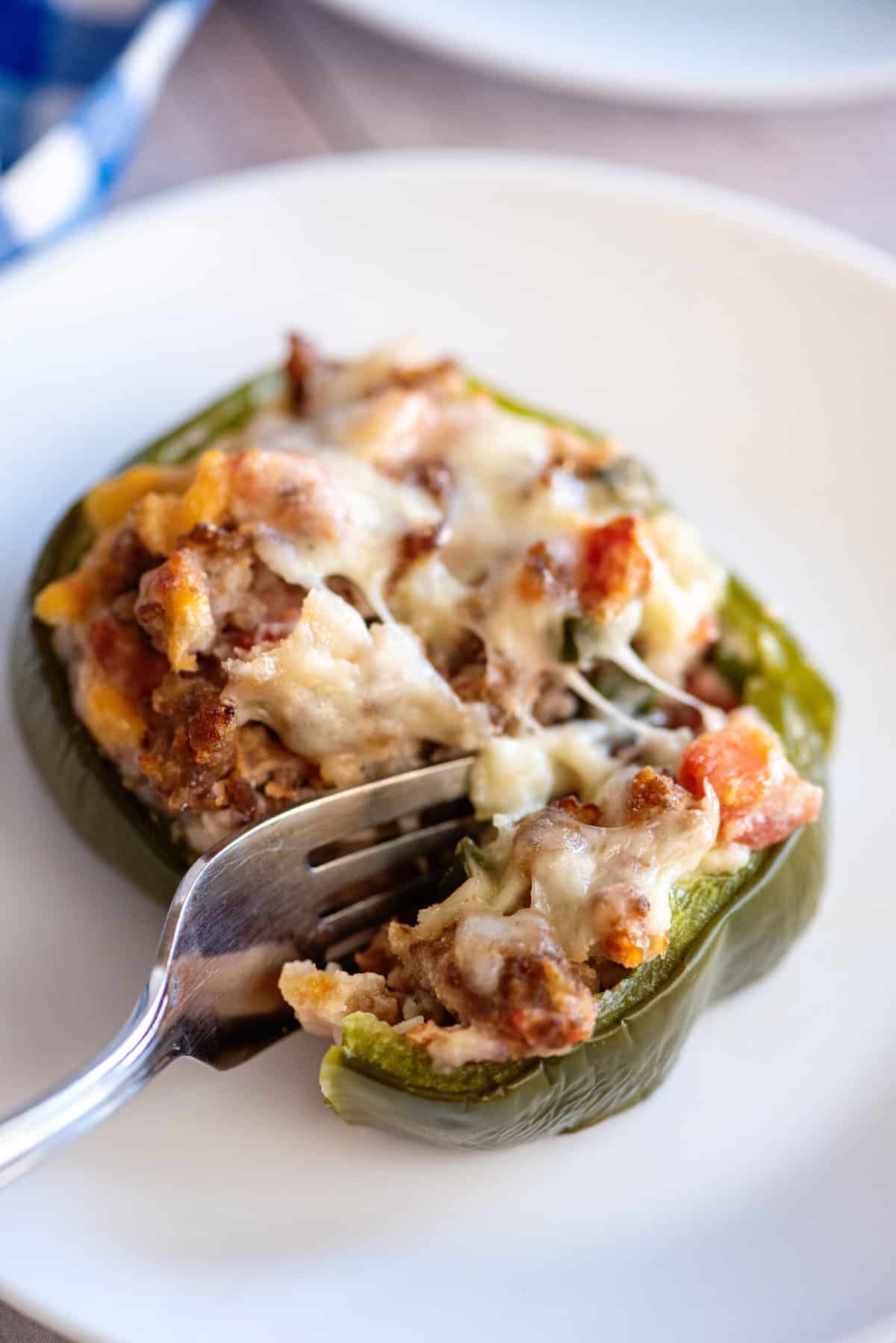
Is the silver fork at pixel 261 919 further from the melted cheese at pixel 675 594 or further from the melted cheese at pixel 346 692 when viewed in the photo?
the melted cheese at pixel 675 594

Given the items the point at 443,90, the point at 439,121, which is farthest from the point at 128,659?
the point at 443,90

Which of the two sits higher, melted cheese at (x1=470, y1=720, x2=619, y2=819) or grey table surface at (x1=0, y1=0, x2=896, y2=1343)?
grey table surface at (x1=0, y1=0, x2=896, y2=1343)

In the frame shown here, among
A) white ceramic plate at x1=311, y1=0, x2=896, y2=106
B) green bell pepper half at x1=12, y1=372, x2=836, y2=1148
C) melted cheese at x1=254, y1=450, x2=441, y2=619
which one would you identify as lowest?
green bell pepper half at x1=12, y1=372, x2=836, y2=1148

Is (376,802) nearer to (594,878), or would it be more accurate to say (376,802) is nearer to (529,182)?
(594,878)

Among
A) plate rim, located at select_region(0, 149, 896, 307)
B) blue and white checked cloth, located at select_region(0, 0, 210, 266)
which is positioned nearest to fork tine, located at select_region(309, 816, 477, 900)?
plate rim, located at select_region(0, 149, 896, 307)

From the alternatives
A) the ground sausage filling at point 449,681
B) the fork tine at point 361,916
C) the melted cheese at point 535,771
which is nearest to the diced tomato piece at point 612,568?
the ground sausage filling at point 449,681

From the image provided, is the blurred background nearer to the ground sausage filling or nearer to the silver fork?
the ground sausage filling
